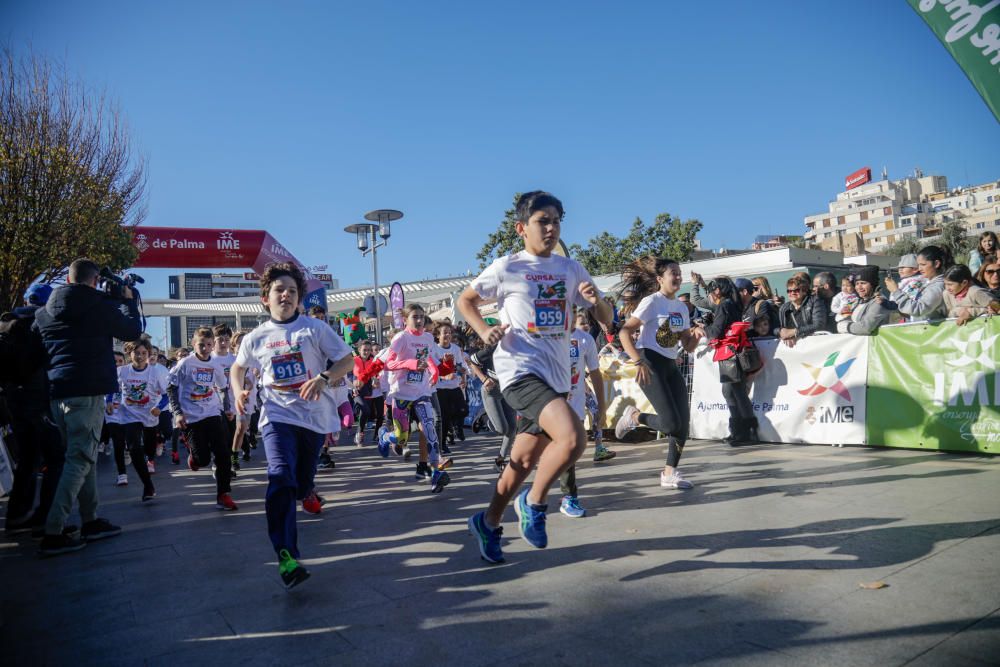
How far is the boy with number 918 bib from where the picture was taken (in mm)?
3713

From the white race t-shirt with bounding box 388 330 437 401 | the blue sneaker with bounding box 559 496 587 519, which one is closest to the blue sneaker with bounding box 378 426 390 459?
→ the white race t-shirt with bounding box 388 330 437 401

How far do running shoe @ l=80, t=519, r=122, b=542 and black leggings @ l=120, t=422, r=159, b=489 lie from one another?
1680mm

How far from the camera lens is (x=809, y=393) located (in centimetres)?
822

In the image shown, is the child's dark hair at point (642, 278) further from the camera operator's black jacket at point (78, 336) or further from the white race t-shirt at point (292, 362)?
the camera operator's black jacket at point (78, 336)

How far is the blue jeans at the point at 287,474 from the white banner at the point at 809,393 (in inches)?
255

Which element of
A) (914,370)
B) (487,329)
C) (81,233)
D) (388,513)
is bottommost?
(388,513)

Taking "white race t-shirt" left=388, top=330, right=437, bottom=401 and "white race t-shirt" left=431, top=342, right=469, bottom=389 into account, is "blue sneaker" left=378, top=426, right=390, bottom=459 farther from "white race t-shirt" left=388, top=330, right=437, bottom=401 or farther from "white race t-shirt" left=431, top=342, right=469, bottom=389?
"white race t-shirt" left=388, top=330, right=437, bottom=401

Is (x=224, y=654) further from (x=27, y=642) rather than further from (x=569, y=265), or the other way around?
(x=569, y=265)

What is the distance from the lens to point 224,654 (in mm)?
2867

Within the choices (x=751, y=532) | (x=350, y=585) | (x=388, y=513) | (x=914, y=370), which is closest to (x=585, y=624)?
(x=350, y=585)

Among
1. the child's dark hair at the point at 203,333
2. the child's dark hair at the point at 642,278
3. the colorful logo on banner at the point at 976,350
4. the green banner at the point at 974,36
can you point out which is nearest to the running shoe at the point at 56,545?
the child's dark hair at the point at 203,333

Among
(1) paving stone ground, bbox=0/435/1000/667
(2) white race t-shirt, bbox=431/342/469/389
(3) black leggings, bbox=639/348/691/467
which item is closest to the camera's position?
(1) paving stone ground, bbox=0/435/1000/667

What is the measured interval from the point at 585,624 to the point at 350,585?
1532 mm

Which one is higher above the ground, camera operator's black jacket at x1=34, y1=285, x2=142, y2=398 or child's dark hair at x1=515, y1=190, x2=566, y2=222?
child's dark hair at x1=515, y1=190, x2=566, y2=222
